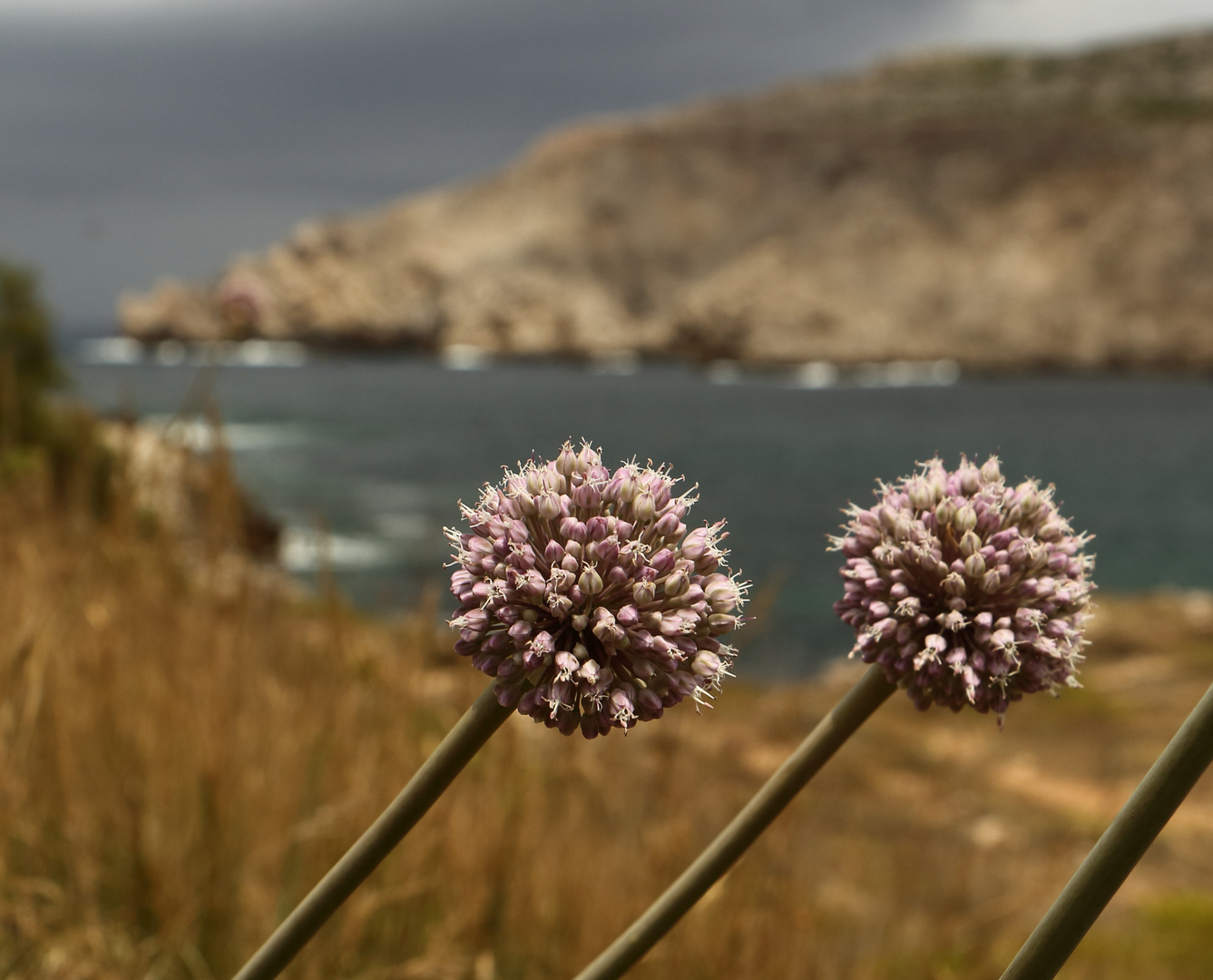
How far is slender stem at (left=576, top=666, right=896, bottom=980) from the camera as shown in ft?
2.97

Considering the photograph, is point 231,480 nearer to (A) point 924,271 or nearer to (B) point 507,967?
(B) point 507,967

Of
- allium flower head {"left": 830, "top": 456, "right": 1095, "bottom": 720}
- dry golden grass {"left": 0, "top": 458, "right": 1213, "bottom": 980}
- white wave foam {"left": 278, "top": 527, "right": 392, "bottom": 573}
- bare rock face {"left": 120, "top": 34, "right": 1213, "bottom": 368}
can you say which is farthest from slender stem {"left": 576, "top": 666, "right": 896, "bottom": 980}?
bare rock face {"left": 120, "top": 34, "right": 1213, "bottom": 368}

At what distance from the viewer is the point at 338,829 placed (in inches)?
117

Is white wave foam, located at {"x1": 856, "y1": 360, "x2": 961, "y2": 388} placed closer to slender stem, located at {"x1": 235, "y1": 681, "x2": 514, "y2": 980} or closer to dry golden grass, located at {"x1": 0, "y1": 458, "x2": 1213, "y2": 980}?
dry golden grass, located at {"x1": 0, "y1": 458, "x2": 1213, "y2": 980}

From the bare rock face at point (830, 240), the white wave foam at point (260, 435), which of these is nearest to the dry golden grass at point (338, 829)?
the white wave foam at point (260, 435)

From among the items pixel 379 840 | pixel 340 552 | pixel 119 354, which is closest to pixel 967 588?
pixel 379 840

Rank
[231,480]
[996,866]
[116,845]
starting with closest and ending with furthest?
[116,845]
[231,480]
[996,866]

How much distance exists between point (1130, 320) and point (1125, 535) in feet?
185

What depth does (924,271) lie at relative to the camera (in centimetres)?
8631

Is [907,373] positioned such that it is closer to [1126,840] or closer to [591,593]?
[591,593]

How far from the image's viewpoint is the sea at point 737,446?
49.0 feet

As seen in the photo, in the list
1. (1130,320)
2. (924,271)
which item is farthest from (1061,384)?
(924,271)

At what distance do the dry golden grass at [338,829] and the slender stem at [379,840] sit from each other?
126 centimetres

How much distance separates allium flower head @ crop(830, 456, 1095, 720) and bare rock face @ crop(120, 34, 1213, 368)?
88464 millimetres
